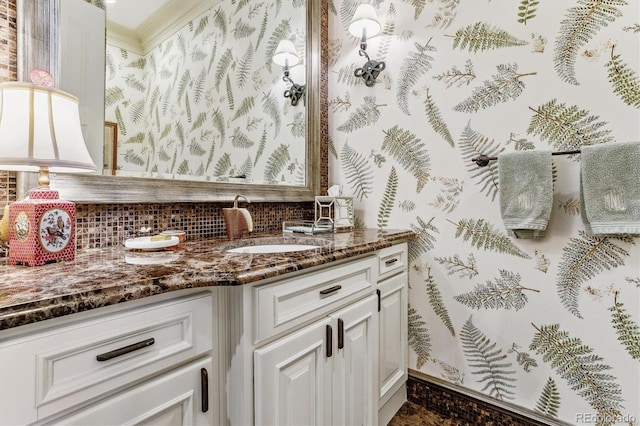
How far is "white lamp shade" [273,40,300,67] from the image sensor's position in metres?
1.79

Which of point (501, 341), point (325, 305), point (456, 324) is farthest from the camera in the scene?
point (456, 324)

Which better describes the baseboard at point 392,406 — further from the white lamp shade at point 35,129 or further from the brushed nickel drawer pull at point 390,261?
the white lamp shade at point 35,129

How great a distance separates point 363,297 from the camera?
1.24 meters

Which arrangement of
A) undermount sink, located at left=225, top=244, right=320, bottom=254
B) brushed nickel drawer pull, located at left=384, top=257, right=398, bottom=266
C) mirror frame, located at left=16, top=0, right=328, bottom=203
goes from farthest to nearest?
brushed nickel drawer pull, located at left=384, top=257, right=398, bottom=266 < undermount sink, located at left=225, top=244, right=320, bottom=254 < mirror frame, located at left=16, top=0, right=328, bottom=203

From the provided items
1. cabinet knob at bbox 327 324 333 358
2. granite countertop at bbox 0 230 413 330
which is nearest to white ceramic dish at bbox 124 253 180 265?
granite countertop at bbox 0 230 413 330

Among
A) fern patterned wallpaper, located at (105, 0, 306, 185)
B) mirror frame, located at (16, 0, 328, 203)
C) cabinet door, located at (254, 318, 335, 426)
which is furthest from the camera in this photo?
fern patterned wallpaper, located at (105, 0, 306, 185)

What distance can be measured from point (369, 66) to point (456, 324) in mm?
1406

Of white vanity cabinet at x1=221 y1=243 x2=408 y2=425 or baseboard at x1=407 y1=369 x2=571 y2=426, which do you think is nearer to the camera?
white vanity cabinet at x1=221 y1=243 x2=408 y2=425

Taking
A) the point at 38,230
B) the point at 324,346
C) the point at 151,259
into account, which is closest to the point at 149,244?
the point at 151,259

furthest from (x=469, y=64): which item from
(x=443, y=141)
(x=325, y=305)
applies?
(x=325, y=305)

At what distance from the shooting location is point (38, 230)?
0.76m

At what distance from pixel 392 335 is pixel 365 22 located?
159 cm

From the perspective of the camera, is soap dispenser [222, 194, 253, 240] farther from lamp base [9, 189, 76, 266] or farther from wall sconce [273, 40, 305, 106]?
wall sconce [273, 40, 305, 106]

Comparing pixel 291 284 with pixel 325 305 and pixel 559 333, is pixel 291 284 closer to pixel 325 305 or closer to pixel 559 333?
pixel 325 305
